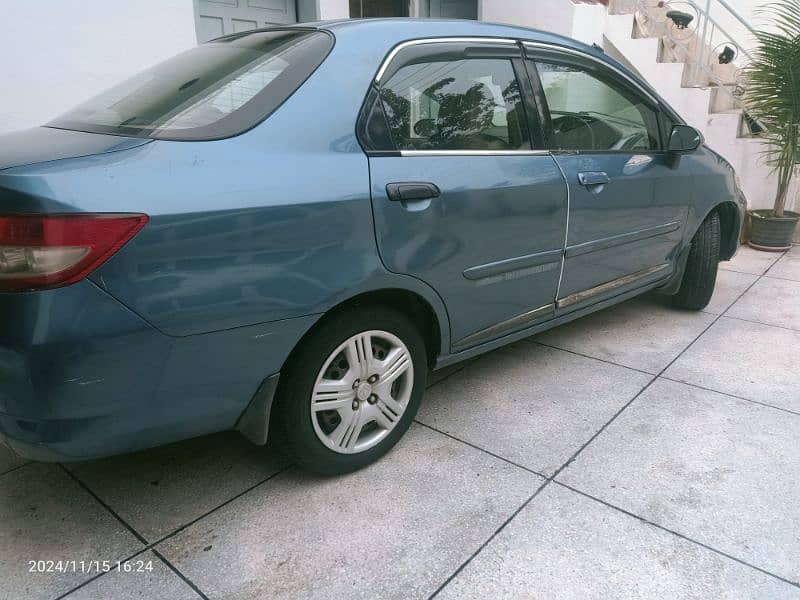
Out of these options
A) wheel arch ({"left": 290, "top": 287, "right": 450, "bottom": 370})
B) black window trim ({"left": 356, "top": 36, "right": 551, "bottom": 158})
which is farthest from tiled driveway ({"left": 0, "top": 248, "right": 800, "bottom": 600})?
black window trim ({"left": 356, "top": 36, "right": 551, "bottom": 158})

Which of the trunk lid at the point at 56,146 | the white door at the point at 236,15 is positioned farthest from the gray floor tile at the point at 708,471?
the white door at the point at 236,15

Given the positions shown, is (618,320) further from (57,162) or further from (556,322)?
(57,162)

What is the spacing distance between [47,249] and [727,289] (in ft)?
15.8

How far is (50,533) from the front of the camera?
212 cm

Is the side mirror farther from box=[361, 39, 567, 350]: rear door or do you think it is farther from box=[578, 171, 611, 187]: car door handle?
box=[361, 39, 567, 350]: rear door

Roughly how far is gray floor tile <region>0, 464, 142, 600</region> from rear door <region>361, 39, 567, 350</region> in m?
1.33

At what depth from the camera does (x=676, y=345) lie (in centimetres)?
375

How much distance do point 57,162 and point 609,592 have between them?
2.00 metres

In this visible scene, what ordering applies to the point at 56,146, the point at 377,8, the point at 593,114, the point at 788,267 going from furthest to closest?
the point at 377,8, the point at 788,267, the point at 593,114, the point at 56,146

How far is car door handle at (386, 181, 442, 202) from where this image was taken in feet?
7.23

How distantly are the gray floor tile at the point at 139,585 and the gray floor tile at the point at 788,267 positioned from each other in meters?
5.25

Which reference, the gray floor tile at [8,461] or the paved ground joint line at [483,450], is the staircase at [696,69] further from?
the gray floor tile at [8,461]

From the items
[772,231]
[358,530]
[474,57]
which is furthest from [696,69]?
[358,530]

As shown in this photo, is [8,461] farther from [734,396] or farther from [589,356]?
[734,396]
